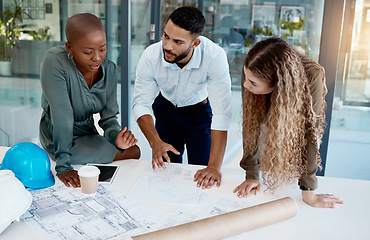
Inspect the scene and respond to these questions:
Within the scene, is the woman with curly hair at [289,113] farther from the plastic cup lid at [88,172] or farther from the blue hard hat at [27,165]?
the blue hard hat at [27,165]

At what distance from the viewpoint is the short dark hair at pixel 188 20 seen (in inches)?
67.2

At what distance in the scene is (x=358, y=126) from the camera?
2.81 m

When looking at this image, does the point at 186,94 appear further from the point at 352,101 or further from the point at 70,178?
the point at 352,101

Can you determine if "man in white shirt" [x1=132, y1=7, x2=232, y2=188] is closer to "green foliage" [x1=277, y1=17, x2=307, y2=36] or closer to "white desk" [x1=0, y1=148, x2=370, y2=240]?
"white desk" [x1=0, y1=148, x2=370, y2=240]

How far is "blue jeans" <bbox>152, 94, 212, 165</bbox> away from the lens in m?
2.18

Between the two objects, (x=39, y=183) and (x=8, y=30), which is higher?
(x=8, y=30)

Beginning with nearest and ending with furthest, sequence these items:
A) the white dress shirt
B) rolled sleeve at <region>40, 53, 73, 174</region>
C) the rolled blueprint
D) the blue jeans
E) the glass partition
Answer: the rolled blueprint < rolled sleeve at <region>40, 53, 73, 174</region> < the white dress shirt < the blue jeans < the glass partition

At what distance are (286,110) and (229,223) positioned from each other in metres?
0.49

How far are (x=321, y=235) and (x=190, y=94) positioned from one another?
3.71 ft

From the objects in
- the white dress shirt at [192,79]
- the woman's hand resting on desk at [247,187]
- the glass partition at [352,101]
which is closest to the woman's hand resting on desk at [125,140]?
the white dress shirt at [192,79]

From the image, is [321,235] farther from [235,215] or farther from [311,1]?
[311,1]

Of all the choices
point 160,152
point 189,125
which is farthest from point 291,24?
point 160,152

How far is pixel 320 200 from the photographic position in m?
1.32

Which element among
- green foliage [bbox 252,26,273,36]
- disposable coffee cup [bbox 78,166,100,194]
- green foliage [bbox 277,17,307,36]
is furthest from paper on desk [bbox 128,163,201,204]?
green foliage [bbox 252,26,273,36]
